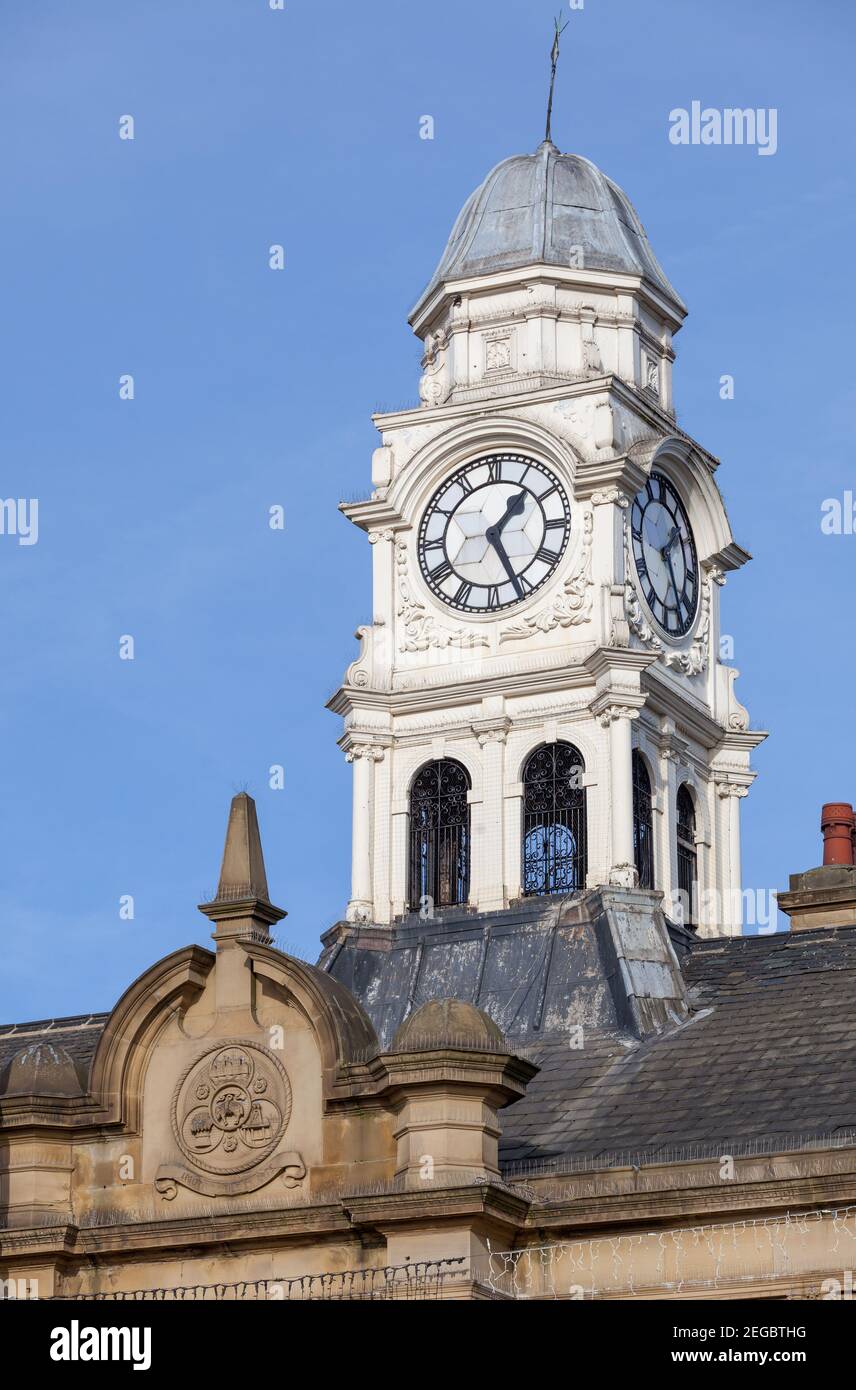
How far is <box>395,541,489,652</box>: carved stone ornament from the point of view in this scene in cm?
6881

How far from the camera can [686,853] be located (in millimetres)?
69312

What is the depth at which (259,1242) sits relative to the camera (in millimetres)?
54406

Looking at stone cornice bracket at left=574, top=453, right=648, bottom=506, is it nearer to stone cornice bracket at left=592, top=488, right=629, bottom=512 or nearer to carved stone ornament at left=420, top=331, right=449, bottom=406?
stone cornice bracket at left=592, top=488, right=629, bottom=512

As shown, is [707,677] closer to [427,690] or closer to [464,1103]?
[427,690]

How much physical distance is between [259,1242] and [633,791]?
15485mm

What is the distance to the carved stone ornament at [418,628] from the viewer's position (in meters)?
68.8

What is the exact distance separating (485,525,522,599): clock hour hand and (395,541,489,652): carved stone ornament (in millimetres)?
1107

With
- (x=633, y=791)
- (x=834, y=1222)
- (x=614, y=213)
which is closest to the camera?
(x=834, y=1222)

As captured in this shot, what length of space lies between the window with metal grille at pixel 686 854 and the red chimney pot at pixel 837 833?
2797mm

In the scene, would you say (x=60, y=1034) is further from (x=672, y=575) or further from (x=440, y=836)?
(x=672, y=575)

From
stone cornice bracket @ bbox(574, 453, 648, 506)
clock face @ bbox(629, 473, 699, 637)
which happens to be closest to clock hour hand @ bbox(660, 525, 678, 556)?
clock face @ bbox(629, 473, 699, 637)

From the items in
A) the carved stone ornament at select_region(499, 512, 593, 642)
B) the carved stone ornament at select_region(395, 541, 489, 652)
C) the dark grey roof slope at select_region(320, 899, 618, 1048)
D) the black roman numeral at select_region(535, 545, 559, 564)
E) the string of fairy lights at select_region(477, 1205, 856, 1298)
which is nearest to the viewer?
the string of fairy lights at select_region(477, 1205, 856, 1298)
